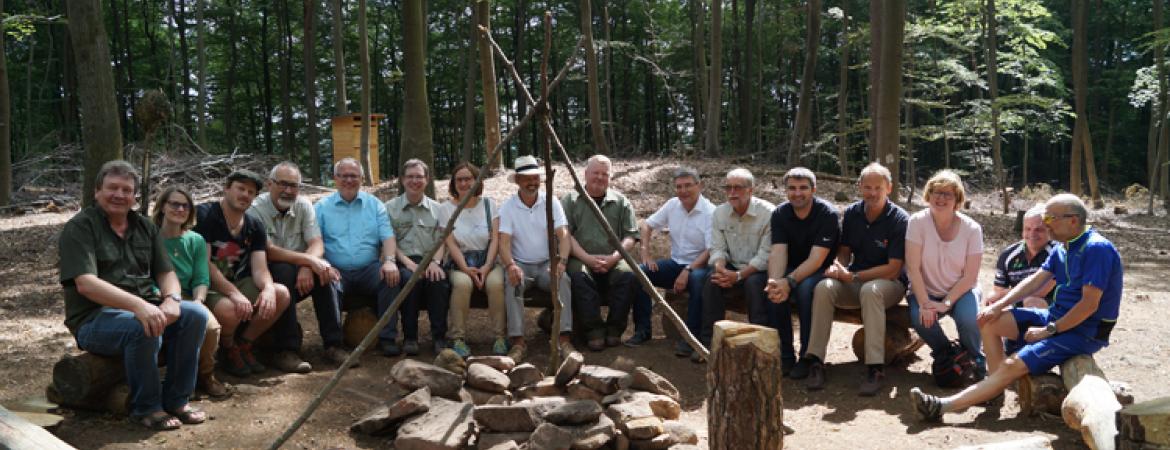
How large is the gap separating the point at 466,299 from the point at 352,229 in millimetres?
1034

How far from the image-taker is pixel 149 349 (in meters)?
4.09

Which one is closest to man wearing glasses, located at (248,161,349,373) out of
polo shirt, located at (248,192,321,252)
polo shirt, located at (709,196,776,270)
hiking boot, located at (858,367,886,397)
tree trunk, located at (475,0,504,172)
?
polo shirt, located at (248,192,321,252)

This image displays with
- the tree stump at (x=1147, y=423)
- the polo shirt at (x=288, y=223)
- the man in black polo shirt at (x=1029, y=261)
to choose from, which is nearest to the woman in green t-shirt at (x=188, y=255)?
the polo shirt at (x=288, y=223)

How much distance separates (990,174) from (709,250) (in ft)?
62.6

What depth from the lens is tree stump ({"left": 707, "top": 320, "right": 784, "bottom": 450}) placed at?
3.40 m

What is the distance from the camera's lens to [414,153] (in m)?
8.35

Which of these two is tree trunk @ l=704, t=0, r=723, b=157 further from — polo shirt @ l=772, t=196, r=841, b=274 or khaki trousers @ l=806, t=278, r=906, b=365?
khaki trousers @ l=806, t=278, r=906, b=365

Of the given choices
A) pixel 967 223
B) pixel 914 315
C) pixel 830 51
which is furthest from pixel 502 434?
pixel 830 51

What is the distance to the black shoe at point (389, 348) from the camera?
5.75 meters

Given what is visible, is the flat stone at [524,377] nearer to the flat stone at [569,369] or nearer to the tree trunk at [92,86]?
the flat stone at [569,369]

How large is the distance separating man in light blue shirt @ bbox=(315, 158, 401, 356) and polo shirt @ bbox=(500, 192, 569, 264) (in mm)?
940

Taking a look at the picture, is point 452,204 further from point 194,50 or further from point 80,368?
point 194,50

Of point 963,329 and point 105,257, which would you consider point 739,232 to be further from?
point 105,257

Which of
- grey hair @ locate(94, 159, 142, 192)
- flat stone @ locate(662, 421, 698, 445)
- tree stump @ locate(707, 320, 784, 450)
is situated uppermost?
grey hair @ locate(94, 159, 142, 192)
